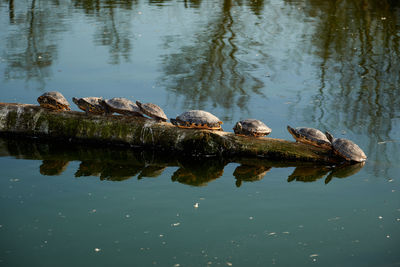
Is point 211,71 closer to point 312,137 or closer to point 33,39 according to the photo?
point 312,137

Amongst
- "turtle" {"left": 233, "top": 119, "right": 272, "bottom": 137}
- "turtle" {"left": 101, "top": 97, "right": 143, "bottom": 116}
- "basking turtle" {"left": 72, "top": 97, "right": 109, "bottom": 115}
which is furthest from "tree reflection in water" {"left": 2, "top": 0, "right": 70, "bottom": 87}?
"turtle" {"left": 233, "top": 119, "right": 272, "bottom": 137}

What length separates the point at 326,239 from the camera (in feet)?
17.3

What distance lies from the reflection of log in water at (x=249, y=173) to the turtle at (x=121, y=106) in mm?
1797

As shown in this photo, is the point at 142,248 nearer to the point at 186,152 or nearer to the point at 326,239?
the point at 326,239

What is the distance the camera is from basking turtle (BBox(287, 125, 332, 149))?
7.23 m

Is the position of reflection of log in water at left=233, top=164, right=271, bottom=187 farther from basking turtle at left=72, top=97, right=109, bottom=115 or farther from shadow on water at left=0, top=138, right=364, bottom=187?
basking turtle at left=72, top=97, right=109, bottom=115

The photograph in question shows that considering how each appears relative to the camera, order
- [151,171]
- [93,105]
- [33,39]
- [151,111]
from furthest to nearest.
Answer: [33,39] < [93,105] < [151,111] < [151,171]

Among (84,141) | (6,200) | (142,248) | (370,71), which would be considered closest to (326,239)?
(142,248)

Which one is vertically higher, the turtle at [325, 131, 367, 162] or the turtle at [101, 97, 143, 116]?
the turtle at [101, 97, 143, 116]

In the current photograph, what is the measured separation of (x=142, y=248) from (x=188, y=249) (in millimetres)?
446

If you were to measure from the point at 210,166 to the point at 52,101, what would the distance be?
2.67 m

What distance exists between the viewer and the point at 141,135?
25.3 ft

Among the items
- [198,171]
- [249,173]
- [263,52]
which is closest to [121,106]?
[198,171]

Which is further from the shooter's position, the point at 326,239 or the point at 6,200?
the point at 6,200
